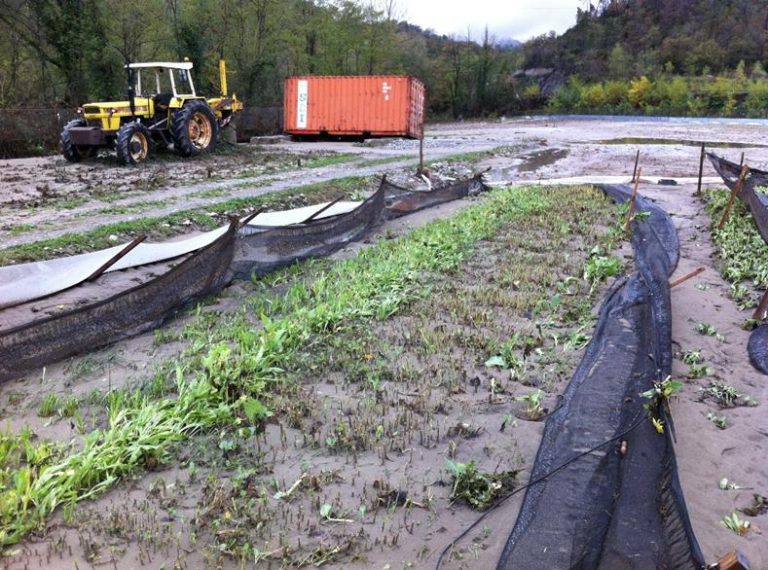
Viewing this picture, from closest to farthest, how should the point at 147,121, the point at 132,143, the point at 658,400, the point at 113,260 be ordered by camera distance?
the point at 658,400
the point at 113,260
the point at 132,143
the point at 147,121

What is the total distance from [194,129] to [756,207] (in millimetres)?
13125

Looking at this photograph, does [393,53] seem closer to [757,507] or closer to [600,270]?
[600,270]

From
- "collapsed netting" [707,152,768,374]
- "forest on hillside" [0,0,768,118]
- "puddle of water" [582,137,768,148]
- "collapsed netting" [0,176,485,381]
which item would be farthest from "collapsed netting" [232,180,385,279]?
"puddle of water" [582,137,768,148]

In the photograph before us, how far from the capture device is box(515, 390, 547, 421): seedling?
153 inches

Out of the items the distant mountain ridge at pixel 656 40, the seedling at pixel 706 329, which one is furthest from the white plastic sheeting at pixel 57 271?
the distant mountain ridge at pixel 656 40

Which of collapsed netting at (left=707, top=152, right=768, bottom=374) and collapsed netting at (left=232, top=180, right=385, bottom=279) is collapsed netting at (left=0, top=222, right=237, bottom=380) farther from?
collapsed netting at (left=707, top=152, right=768, bottom=374)

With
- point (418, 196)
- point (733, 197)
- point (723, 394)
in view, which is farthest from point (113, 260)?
point (733, 197)

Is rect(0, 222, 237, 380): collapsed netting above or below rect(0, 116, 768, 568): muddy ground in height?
above

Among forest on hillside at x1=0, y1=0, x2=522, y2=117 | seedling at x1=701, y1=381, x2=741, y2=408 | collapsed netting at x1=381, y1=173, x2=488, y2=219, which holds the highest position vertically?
forest on hillside at x1=0, y1=0, x2=522, y2=117

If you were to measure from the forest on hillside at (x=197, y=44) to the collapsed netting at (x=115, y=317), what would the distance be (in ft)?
63.5

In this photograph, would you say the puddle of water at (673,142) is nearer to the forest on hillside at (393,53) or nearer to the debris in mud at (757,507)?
the forest on hillside at (393,53)

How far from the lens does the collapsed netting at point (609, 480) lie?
2549 mm

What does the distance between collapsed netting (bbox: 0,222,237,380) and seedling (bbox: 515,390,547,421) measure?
10.3 feet

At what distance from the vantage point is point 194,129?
16.5 meters
